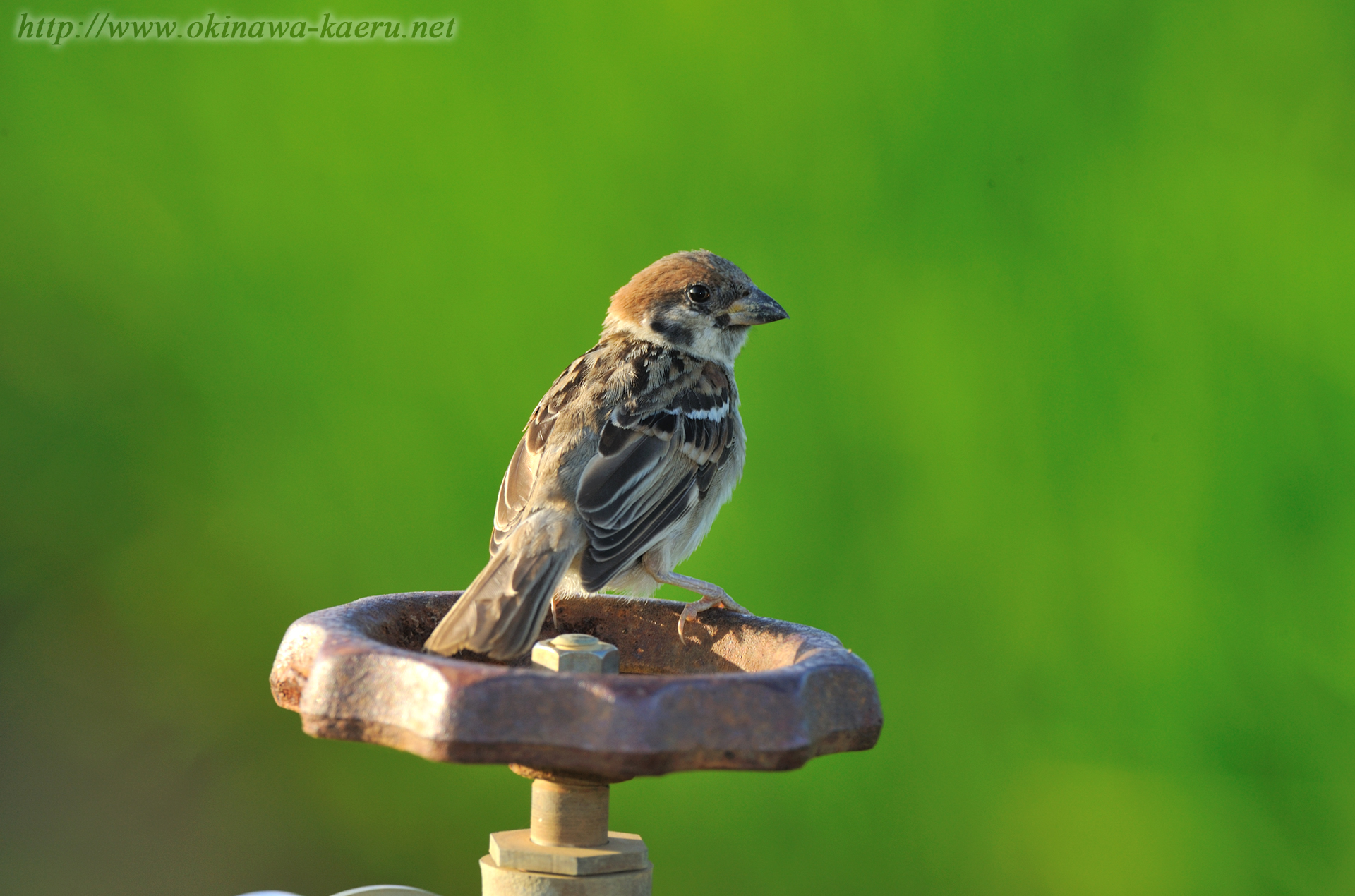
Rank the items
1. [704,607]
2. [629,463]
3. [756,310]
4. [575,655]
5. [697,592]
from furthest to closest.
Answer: [756,310], [629,463], [697,592], [704,607], [575,655]

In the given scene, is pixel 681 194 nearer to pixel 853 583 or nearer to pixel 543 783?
pixel 853 583

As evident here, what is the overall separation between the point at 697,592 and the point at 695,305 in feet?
3.71

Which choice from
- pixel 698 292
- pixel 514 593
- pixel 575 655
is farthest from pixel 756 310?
pixel 575 655

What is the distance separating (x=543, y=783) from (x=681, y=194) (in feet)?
7.67

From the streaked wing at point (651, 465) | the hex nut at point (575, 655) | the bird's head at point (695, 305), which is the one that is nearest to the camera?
the hex nut at point (575, 655)

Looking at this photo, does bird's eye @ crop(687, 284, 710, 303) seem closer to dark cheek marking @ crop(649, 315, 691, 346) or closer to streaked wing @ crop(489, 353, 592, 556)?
dark cheek marking @ crop(649, 315, 691, 346)

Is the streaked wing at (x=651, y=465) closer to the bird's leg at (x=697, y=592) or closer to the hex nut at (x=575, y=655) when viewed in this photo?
the bird's leg at (x=697, y=592)

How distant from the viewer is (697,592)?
2.81 meters

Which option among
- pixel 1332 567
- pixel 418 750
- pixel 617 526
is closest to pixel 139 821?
pixel 617 526

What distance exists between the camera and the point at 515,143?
159 inches

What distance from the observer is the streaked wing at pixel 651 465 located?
2.82m

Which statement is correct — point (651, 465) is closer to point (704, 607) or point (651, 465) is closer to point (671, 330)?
point (704, 607)

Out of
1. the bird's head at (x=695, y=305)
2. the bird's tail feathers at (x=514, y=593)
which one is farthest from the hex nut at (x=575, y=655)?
the bird's head at (x=695, y=305)

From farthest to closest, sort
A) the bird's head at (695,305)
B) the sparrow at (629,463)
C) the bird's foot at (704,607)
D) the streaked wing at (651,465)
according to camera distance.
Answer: the bird's head at (695,305) → the streaked wing at (651,465) → the bird's foot at (704,607) → the sparrow at (629,463)
